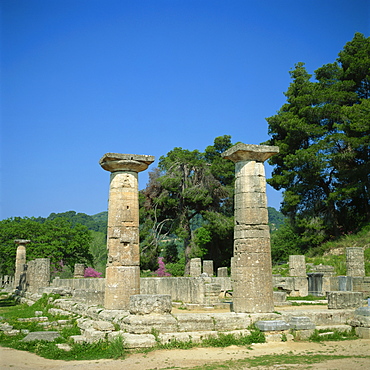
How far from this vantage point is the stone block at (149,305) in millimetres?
10016

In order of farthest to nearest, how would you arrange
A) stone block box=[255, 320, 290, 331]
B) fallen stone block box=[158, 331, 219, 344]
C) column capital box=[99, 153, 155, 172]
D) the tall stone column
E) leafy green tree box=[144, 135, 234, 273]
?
leafy green tree box=[144, 135, 234, 273], column capital box=[99, 153, 155, 172], the tall stone column, stone block box=[255, 320, 290, 331], fallen stone block box=[158, 331, 219, 344]

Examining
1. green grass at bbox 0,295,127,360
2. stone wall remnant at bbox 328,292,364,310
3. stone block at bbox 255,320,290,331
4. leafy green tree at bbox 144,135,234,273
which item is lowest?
green grass at bbox 0,295,127,360

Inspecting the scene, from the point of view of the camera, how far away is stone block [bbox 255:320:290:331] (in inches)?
399

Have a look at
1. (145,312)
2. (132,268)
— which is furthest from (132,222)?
(145,312)

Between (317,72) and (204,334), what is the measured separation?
3281 centimetres

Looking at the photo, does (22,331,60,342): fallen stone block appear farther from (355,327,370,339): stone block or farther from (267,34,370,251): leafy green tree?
(267,34,370,251): leafy green tree

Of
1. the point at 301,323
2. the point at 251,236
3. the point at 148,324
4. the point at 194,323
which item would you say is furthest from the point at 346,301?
the point at 148,324

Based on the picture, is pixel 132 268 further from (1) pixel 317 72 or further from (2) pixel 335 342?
(1) pixel 317 72

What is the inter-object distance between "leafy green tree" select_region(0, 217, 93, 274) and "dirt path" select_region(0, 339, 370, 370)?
1173 inches

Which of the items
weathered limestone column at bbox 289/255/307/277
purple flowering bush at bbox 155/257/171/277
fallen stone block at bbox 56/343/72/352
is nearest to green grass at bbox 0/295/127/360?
fallen stone block at bbox 56/343/72/352

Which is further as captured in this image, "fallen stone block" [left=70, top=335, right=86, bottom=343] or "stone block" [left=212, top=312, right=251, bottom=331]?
"stone block" [left=212, top=312, right=251, bottom=331]

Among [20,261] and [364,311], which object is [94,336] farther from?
[20,261]

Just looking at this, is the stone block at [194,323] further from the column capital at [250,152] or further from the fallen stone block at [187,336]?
the column capital at [250,152]

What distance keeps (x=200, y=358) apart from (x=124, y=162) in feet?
19.5
